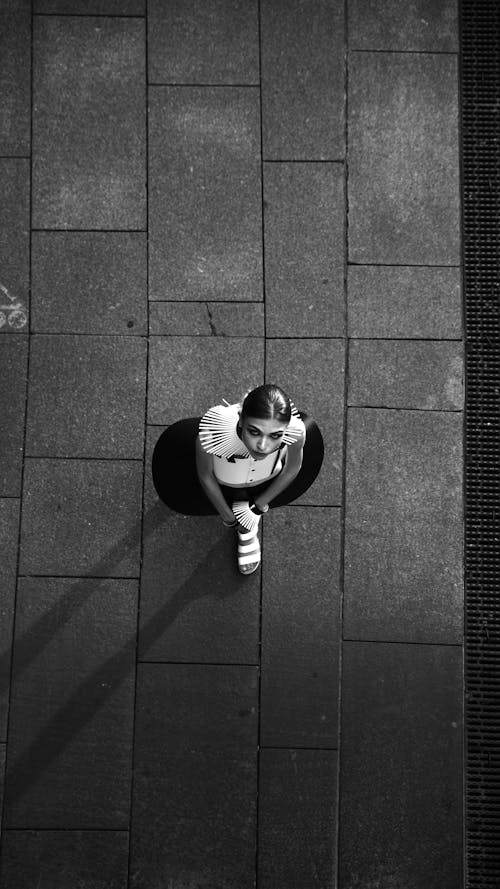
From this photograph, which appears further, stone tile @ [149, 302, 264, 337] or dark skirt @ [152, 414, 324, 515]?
stone tile @ [149, 302, 264, 337]

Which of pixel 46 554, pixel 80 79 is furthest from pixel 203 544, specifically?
pixel 80 79

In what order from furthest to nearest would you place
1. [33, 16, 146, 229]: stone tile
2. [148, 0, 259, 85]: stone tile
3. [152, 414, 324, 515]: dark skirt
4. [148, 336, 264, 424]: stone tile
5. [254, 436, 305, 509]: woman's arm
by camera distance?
[148, 0, 259, 85]: stone tile → [33, 16, 146, 229]: stone tile → [148, 336, 264, 424]: stone tile → [152, 414, 324, 515]: dark skirt → [254, 436, 305, 509]: woman's arm

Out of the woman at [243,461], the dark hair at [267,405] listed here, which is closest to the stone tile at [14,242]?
the woman at [243,461]

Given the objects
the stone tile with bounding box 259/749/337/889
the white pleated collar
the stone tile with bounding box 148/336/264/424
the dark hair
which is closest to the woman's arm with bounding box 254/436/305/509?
the white pleated collar

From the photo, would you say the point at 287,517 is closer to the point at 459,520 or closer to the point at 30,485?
the point at 459,520

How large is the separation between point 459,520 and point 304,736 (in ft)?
5.47

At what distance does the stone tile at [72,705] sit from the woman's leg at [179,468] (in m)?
0.68

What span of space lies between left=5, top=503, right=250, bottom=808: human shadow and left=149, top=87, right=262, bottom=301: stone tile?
5.02 feet

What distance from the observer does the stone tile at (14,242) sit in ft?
17.9

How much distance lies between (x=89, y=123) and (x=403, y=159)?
2115 mm

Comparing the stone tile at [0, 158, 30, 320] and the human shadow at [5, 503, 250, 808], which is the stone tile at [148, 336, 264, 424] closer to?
the human shadow at [5, 503, 250, 808]

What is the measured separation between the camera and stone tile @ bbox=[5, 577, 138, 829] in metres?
5.07

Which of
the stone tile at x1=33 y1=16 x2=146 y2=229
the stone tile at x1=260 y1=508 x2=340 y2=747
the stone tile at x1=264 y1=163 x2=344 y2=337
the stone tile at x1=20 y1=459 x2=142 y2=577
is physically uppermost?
the stone tile at x1=33 y1=16 x2=146 y2=229

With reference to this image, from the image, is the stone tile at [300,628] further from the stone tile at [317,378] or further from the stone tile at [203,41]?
the stone tile at [203,41]
